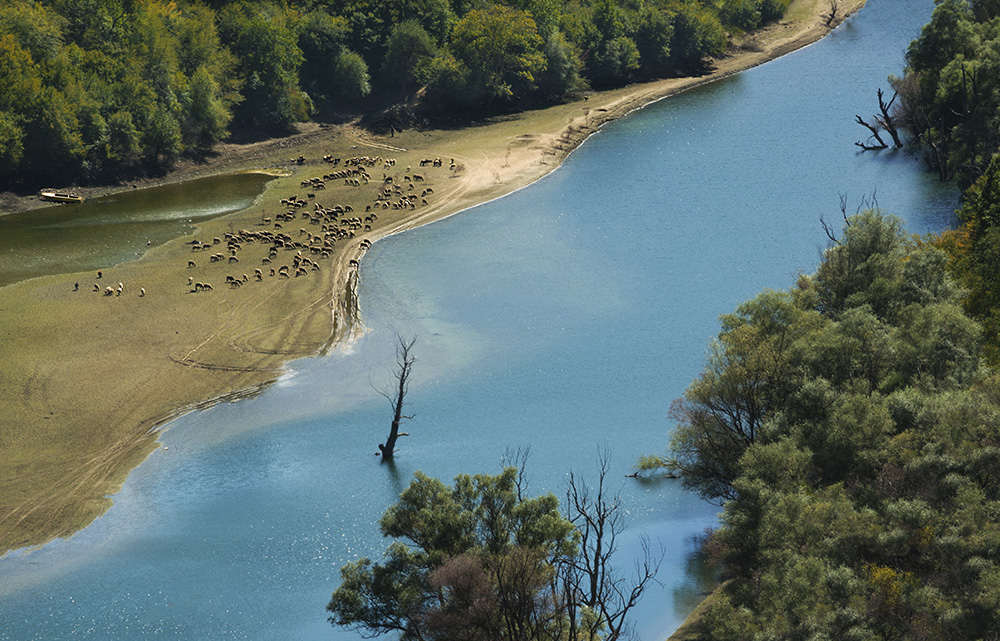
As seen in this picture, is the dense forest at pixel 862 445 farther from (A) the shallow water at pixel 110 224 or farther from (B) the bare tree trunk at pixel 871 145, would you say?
(A) the shallow water at pixel 110 224

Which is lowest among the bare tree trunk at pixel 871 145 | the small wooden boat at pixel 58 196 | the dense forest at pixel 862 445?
the dense forest at pixel 862 445

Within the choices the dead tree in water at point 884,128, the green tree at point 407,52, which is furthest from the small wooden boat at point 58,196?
the dead tree in water at point 884,128

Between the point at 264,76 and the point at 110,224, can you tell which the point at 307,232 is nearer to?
the point at 110,224

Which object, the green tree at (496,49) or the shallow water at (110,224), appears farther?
the green tree at (496,49)

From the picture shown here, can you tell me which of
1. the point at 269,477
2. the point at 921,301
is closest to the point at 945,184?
the point at 921,301

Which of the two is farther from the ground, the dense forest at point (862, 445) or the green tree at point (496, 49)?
the green tree at point (496, 49)

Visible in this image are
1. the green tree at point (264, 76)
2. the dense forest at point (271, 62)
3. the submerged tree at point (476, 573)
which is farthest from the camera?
the green tree at point (264, 76)

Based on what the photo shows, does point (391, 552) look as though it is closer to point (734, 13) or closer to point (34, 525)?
point (34, 525)
